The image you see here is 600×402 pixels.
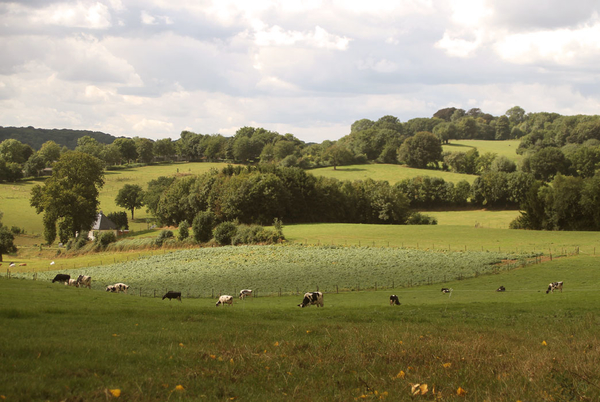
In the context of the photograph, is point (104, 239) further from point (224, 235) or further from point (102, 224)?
point (224, 235)

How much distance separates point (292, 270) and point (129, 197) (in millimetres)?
79002

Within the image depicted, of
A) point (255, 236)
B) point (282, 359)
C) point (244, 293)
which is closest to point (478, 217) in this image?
point (255, 236)

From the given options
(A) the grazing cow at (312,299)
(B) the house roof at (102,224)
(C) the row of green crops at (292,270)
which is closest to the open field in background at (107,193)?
(B) the house roof at (102,224)

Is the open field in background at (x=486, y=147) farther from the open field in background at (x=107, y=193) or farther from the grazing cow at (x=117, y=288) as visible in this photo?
A: the grazing cow at (x=117, y=288)

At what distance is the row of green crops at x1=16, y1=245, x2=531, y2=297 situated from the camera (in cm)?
4256

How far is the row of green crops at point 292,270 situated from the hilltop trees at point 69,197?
2658cm

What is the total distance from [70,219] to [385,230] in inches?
2156

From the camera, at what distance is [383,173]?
5576 inches

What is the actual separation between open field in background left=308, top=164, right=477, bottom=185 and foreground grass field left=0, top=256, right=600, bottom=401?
11611 cm

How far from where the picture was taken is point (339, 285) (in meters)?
41.9

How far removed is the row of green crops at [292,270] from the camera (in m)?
42.6

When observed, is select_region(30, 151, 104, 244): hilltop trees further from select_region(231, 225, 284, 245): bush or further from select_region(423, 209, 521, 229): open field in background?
select_region(423, 209, 521, 229): open field in background

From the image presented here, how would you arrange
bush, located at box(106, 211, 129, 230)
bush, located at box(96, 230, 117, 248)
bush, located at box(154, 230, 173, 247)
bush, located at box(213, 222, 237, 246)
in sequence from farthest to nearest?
bush, located at box(106, 211, 129, 230) → bush, located at box(96, 230, 117, 248) → bush, located at box(154, 230, 173, 247) → bush, located at box(213, 222, 237, 246)

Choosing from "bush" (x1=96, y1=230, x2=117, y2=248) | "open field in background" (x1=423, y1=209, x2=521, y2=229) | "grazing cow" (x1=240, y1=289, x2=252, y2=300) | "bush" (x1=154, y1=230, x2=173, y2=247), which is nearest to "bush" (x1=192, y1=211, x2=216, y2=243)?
"bush" (x1=154, y1=230, x2=173, y2=247)
